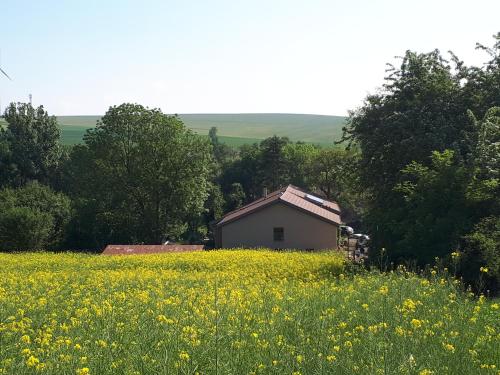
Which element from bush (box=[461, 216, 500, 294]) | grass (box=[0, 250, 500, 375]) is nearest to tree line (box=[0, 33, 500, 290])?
bush (box=[461, 216, 500, 294])

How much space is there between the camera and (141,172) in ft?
155

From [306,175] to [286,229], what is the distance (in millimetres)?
34562

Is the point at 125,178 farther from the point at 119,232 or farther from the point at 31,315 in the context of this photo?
the point at 31,315

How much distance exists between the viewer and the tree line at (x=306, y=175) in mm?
18203

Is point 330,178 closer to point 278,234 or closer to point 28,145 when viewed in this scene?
point 278,234

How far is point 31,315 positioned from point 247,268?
12.4 metres

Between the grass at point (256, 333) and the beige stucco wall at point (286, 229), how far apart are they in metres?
27.1

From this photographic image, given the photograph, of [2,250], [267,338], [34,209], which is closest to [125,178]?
[34,209]

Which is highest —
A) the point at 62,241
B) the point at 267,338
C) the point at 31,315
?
the point at 267,338

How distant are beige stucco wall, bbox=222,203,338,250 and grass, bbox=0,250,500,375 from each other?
88.9 feet

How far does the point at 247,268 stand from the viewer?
22.3 meters

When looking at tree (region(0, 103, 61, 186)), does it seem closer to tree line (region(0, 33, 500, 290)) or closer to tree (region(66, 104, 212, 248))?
tree line (region(0, 33, 500, 290))

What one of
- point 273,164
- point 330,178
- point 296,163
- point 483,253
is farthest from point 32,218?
point 296,163

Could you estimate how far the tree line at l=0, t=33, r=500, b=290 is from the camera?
59.7 ft
